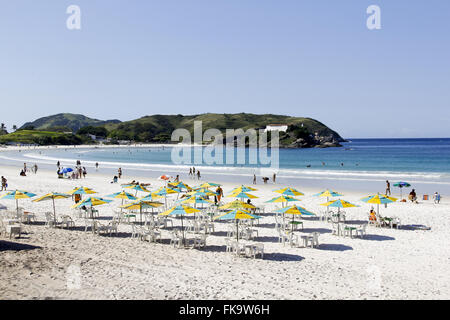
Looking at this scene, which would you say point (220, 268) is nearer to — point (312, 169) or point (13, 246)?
point (13, 246)

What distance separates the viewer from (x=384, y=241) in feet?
43.2

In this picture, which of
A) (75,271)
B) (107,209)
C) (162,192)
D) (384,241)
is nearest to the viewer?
(75,271)

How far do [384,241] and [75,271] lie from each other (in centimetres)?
1010

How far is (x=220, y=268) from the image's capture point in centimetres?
977

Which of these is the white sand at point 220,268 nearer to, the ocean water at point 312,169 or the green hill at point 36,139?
the ocean water at point 312,169

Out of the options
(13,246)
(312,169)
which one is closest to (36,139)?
(312,169)

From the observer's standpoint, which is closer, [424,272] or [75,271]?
[75,271]

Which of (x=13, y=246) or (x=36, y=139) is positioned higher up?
(x=36, y=139)

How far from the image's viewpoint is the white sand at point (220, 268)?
7.83 metres

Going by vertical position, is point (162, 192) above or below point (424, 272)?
above
